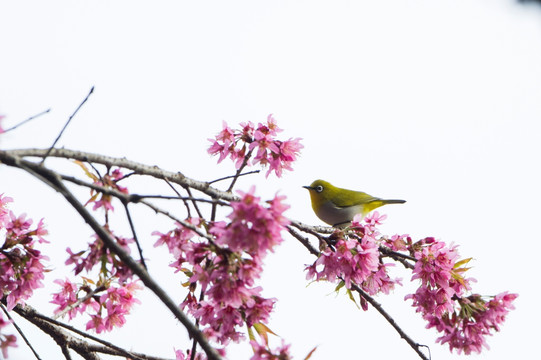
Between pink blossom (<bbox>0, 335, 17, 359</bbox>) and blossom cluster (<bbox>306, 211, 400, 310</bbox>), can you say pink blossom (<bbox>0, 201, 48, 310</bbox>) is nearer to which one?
pink blossom (<bbox>0, 335, 17, 359</bbox>)

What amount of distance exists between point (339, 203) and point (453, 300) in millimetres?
3319

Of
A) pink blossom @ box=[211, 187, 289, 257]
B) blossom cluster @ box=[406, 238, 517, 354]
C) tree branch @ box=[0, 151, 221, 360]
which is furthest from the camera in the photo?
blossom cluster @ box=[406, 238, 517, 354]

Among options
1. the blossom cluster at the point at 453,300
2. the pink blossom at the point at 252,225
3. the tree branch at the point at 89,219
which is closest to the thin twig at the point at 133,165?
the tree branch at the point at 89,219

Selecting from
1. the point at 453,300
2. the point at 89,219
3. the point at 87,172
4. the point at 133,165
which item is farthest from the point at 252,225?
the point at 453,300

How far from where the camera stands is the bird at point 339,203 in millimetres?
7605

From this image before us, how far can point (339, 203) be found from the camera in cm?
766

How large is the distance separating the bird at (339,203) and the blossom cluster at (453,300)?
3.07 meters

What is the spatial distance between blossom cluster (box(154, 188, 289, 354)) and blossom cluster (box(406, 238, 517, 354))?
169 centimetres

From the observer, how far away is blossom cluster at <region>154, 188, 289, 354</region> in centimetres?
270

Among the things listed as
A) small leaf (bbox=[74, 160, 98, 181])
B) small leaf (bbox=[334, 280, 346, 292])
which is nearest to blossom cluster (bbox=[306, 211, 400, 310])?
small leaf (bbox=[334, 280, 346, 292])

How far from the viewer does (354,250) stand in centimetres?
390

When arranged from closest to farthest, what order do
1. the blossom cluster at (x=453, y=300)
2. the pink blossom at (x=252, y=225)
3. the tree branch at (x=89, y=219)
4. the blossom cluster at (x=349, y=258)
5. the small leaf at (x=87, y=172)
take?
1. the tree branch at (x=89, y=219)
2. the pink blossom at (x=252, y=225)
3. the small leaf at (x=87, y=172)
4. the blossom cluster at (x=349, y=258)
5. the blossom cluster at (x=453, y=300)

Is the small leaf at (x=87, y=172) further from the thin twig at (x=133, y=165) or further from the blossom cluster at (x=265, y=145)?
the blossom cluster at (x=265, y=145)

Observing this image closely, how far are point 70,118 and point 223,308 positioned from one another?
128 centimetres
